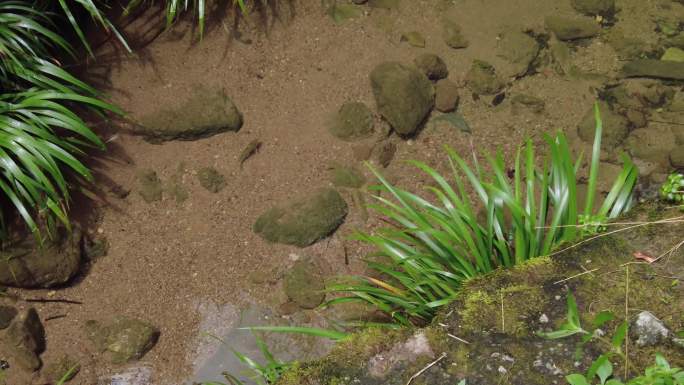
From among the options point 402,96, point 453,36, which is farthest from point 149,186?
point 453,36

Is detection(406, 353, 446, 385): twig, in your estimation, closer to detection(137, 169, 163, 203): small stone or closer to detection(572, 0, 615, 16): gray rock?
detection(137, 169, 163, 203): small stone

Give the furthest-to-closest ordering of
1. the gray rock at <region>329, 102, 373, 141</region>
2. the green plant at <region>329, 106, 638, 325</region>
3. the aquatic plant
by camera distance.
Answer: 1. the gray rock at <region>329, 102, 373, 141</region>
2. the aquatic plant
3. the green plant at <region>329, 106, 638, 325</region>

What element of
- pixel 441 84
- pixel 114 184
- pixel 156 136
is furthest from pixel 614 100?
pixel 114 184

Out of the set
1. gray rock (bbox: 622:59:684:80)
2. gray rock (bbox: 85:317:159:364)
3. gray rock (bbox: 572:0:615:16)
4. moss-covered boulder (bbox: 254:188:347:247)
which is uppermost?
gray rock (bbox: 572:0:615:16)

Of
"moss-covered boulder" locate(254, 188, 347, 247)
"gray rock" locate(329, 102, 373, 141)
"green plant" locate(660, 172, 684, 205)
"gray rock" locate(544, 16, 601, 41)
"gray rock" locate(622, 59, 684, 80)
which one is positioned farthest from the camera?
"gray rock" locate(544, 16, 601, 41)

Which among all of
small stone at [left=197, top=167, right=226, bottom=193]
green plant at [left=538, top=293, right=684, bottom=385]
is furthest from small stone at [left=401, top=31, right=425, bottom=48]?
green plant at [left=538, top=293, right=684, bottom=385]
